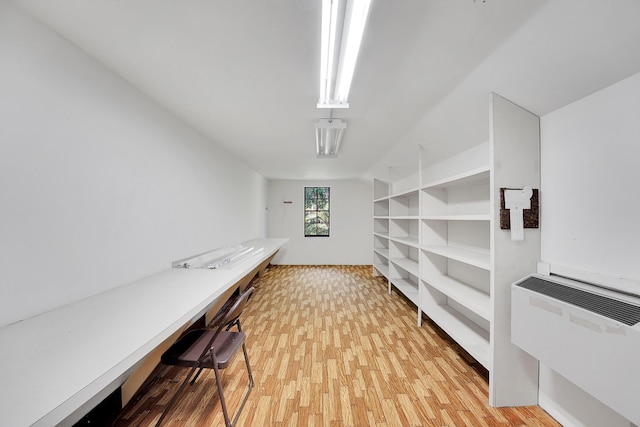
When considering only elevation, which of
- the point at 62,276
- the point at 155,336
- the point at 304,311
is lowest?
the point at 304,311

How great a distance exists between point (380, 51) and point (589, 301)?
5.76 feet

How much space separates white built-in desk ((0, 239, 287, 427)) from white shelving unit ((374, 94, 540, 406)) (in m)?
2.02

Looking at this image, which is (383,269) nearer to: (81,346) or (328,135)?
(328,135)

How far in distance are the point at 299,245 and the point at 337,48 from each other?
626 centimetres

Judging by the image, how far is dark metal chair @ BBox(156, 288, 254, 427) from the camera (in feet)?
4.74

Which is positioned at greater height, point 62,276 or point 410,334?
point 62,276

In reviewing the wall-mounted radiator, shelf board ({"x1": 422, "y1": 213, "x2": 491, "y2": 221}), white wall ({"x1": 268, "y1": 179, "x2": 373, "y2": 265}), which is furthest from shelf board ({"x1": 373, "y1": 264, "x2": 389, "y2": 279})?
the wall-mounted radiator

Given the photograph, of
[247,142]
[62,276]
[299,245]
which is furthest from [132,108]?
[299,245]

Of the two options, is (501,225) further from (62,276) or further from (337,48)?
(62,276)

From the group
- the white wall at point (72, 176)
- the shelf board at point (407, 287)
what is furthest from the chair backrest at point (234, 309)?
the shelf board at point (407, 287)

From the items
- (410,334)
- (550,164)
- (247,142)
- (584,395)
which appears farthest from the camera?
(247,142)

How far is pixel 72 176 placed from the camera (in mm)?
1400

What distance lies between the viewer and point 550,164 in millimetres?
1681

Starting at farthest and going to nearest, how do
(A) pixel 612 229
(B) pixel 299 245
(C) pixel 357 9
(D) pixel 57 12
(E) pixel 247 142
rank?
(B) pixel 299 245 → (E) pixel 247 142 → (A) pixel 612 229 → (D) pixel 57 12 → (C) pixel 357 9
